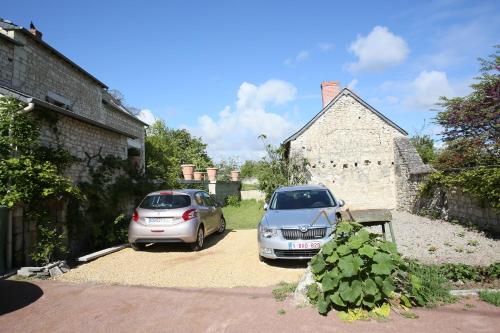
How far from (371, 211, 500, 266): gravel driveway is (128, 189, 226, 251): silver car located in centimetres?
480

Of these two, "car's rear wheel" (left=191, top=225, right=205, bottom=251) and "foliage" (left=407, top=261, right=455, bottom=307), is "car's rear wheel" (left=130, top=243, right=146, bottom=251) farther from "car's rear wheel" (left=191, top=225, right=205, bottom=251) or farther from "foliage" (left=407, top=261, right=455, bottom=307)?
"foliage" (left=407, top=261, right=455, bottom=307)

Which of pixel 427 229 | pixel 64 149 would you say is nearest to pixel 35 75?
pixel 64 149

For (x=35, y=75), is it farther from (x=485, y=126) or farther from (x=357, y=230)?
(x=485, y=126)

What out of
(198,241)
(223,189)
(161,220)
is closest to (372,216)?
(198,241)

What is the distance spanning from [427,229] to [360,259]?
311 inches

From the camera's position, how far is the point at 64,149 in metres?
8.00

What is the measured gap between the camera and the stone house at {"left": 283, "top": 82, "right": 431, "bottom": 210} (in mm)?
17875

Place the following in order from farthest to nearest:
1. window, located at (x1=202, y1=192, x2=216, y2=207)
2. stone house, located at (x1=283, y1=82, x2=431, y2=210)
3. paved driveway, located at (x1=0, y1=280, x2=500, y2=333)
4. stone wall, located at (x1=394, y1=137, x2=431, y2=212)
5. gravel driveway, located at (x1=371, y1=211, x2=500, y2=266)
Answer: stone house, located at (x1=283, y1=82, x2=431, y2=210)
stone wall, located at (x1=394, y1=137, x2=431, y2=212)
window, located at (x1=202, y1=192, x2=216, y2=207)
gravel driveway, located at (x1=371, y1=211, x2=500, y2=266)
paved driveway, located at (x1=0, y1=280, x2=500, y2=333)

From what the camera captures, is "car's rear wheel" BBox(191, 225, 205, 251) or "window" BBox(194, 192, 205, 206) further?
"window" BBox(194, 192, 205, 206)

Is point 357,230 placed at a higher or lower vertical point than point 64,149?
lower

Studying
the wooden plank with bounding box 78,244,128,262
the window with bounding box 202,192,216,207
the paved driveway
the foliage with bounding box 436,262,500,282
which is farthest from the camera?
the window with bounding box 202,192,216,207

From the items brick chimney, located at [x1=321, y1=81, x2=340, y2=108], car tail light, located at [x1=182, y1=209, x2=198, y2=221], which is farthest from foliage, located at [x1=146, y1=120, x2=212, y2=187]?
brick chimney, located at [x1=321, y1=81, x2=340, y2=108]

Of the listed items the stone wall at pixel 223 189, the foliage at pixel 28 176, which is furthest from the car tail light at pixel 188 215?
the stone wall at pixel 223 189

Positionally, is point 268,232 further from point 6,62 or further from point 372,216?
point 6,62
